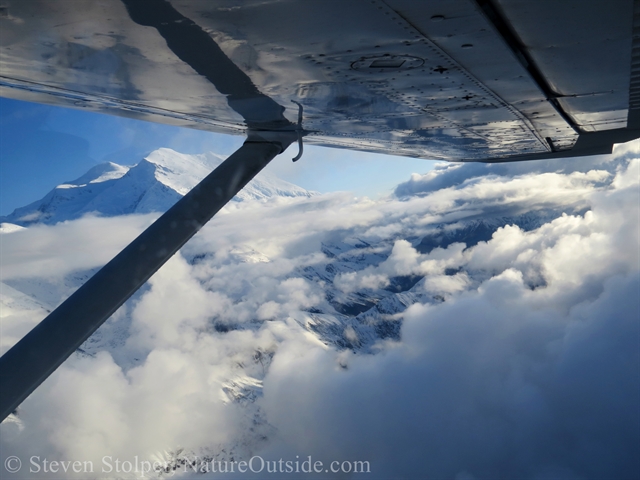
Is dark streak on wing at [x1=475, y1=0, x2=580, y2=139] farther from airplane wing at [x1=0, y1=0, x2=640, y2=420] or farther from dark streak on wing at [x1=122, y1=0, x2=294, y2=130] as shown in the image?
dark streak on wing at [x1=122, y1=0, x2=294, y2=130]

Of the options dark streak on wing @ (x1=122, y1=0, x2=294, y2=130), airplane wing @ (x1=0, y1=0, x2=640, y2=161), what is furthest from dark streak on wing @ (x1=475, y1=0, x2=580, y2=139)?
dark streak on wing @ (x1=122, y1=0, x2=294, y2=130)

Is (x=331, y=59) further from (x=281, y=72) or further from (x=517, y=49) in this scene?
(x=517, y=49)

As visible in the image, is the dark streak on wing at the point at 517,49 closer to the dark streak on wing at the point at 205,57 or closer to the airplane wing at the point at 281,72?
the airplane wing at the point at 281,72

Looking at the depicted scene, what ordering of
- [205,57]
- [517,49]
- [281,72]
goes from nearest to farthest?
[517,49], [205,57], [281,72]

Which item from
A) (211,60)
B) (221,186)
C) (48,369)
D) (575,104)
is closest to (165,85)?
(211,60)

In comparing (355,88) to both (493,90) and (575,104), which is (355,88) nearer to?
(493,90)

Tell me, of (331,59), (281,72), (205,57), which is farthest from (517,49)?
(205,57)
